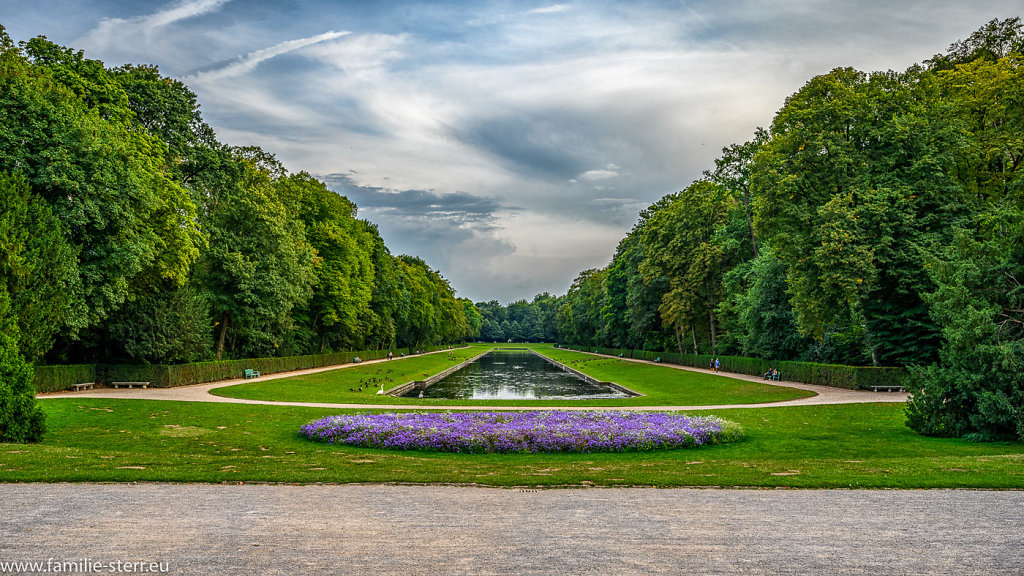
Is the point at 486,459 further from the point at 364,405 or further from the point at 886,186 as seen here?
the point at 886,186

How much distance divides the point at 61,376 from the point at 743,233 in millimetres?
43436

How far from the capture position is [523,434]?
14.5 m

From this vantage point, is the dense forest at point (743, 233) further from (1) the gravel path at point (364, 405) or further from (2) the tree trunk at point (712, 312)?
(1) the gravel path at point (364, 405)

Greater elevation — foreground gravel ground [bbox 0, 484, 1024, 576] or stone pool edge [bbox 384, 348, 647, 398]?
→ foreground gravel ground [bbox 0, 484, 1024, 576]

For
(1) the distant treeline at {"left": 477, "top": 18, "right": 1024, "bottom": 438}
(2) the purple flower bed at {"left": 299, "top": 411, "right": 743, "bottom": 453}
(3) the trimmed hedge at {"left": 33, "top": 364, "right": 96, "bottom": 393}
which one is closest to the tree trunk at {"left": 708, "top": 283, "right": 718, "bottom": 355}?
(1) the distant treeline at {"left": 477, "top": 18, "right": 1024, "bottom": 438}

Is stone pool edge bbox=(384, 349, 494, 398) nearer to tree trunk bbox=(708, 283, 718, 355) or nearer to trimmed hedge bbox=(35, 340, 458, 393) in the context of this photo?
trimmed hedge bbox=(35, 340, 458, 393)

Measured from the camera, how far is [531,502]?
8.45m

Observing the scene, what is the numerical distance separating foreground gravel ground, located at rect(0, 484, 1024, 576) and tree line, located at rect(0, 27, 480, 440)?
28.9 ft

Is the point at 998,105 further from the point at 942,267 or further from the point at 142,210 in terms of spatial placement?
the point at 142,210

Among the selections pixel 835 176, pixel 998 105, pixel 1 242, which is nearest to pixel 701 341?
pixel 835 176

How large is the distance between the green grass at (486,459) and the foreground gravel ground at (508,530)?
2.24 feet

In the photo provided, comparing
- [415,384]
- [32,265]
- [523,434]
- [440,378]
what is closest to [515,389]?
[415,384]

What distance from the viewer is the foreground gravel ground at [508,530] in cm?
584

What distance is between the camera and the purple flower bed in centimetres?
1417
